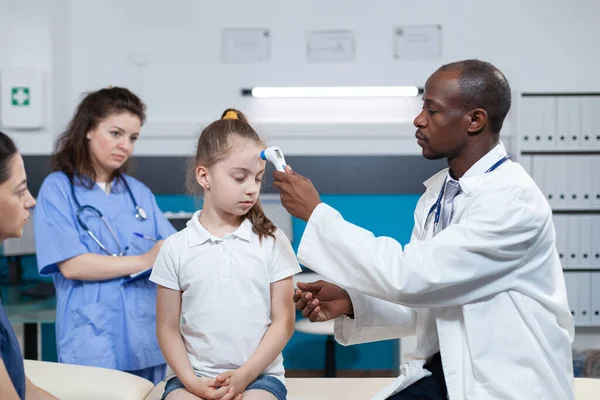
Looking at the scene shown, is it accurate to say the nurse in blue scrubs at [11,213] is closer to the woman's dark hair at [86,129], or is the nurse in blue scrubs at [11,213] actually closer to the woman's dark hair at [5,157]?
the woman's dark hair at [5,157]

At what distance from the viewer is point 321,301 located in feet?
5.26

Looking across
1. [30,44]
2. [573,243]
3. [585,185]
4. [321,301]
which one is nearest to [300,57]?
[30,44]

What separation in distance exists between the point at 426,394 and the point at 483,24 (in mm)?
2934

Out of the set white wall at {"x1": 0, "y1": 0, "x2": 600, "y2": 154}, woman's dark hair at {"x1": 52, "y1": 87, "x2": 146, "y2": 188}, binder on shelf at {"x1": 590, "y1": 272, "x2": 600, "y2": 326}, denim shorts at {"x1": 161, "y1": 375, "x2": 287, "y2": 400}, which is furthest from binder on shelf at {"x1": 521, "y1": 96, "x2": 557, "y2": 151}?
denim shorts at {"x1": 161, "y1": 375, "x2": 287, "y2": 400}

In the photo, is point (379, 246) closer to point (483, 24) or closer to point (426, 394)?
point (426, 394)

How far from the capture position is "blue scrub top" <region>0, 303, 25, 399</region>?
1267 mm

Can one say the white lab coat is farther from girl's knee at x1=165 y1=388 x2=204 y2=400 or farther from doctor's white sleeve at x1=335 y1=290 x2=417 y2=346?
girl's knee at x1=165 y1=388 x2=204 y2=400

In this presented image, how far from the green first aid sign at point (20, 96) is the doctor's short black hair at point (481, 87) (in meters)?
2.78

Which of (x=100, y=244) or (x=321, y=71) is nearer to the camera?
(x=100, y=244)

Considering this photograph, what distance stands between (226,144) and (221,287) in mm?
337

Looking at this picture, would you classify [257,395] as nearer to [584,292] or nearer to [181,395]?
[181,395]

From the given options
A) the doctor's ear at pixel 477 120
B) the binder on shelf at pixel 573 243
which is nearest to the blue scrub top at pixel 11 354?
the doctor's ear at pixel 477 120

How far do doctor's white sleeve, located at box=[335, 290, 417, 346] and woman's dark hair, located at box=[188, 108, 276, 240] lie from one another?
0.27m

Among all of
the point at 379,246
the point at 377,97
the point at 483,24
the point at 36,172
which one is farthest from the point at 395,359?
the point at 379,246
